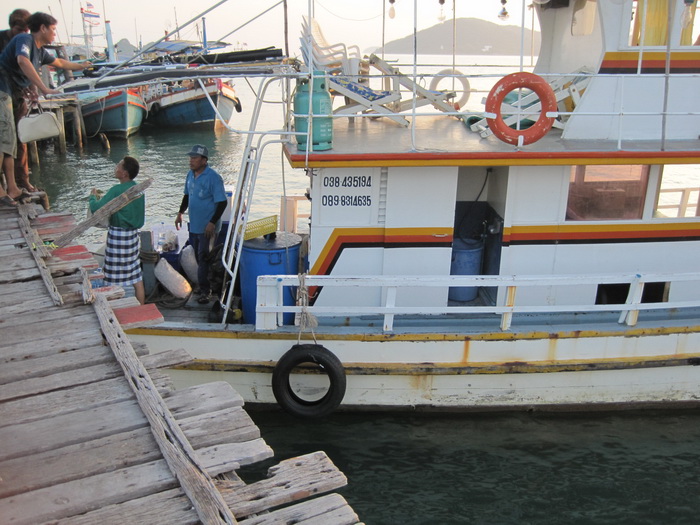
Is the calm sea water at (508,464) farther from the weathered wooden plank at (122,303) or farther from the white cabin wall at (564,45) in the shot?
the white cabin wall at (564,45)

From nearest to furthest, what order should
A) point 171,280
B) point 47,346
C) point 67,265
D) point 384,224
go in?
point 47,346 < point 67,265 < point 384,224 < point 171,280

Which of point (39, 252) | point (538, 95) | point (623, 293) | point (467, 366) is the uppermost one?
point (538, 95)

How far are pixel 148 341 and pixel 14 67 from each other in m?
2.76

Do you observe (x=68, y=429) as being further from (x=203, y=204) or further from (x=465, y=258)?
(x=465, y=258)

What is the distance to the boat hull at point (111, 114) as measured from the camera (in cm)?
3169

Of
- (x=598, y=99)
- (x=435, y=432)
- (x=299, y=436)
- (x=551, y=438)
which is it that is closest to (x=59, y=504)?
(x=299, y=436)

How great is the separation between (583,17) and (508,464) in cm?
499

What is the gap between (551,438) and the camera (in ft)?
22.1

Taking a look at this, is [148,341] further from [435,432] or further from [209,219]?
[435,432]

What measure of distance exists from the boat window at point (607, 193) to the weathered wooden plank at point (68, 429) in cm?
504

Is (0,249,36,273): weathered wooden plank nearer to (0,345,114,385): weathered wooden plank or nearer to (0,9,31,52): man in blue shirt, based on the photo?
(0,345,114,385): weathered wooden plank

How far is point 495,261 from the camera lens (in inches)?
278

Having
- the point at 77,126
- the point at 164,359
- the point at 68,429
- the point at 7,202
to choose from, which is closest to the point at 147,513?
the point at 68,429

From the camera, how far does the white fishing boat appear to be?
636 cm
